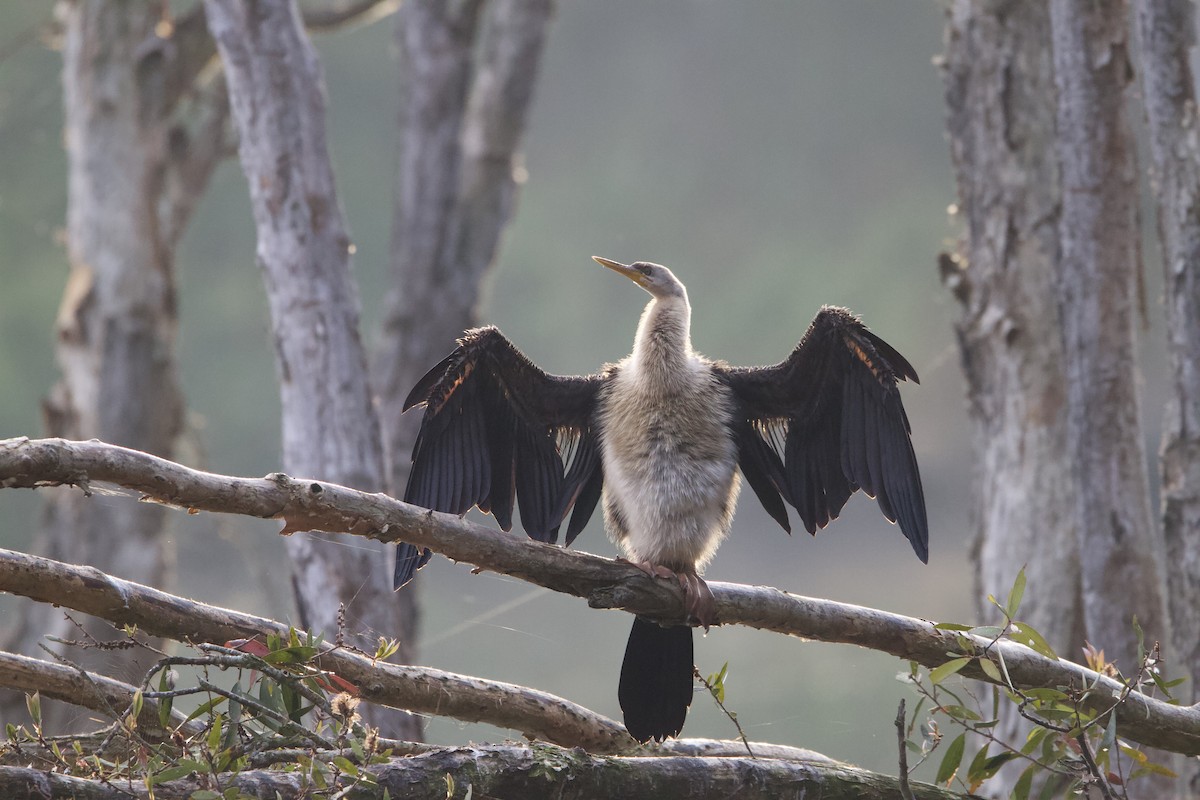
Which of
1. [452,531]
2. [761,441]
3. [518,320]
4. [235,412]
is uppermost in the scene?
[518,320]

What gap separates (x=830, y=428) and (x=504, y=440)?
0.57 m

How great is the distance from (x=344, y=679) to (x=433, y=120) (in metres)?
3.78

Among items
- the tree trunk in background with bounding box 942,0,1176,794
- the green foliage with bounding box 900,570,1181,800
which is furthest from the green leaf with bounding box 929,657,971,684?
the tree trunk in background with bounding box 942,0,1176,794

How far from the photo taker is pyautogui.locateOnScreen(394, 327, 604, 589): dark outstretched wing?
206 centimetres

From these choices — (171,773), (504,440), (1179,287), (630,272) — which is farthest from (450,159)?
(171,773)

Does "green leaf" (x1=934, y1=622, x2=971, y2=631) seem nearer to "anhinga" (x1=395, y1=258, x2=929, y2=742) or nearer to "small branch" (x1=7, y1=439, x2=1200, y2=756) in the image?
"small branch" (x1=7, y1=439, x2=1200, y2=756)

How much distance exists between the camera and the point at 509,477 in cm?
218

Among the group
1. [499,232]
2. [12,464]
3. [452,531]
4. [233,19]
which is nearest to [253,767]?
[452,531]

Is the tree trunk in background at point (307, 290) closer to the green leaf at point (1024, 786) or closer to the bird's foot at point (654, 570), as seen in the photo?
the bird's foot at point (654, 570)

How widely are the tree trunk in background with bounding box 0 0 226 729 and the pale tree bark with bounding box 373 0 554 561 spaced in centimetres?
89

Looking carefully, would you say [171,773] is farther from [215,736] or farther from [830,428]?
[830,428]

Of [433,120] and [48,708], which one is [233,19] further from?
[48,708]

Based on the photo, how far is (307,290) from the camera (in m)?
2.87

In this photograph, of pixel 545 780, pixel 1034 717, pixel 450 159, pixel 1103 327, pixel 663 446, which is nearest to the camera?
pixel 545 780
